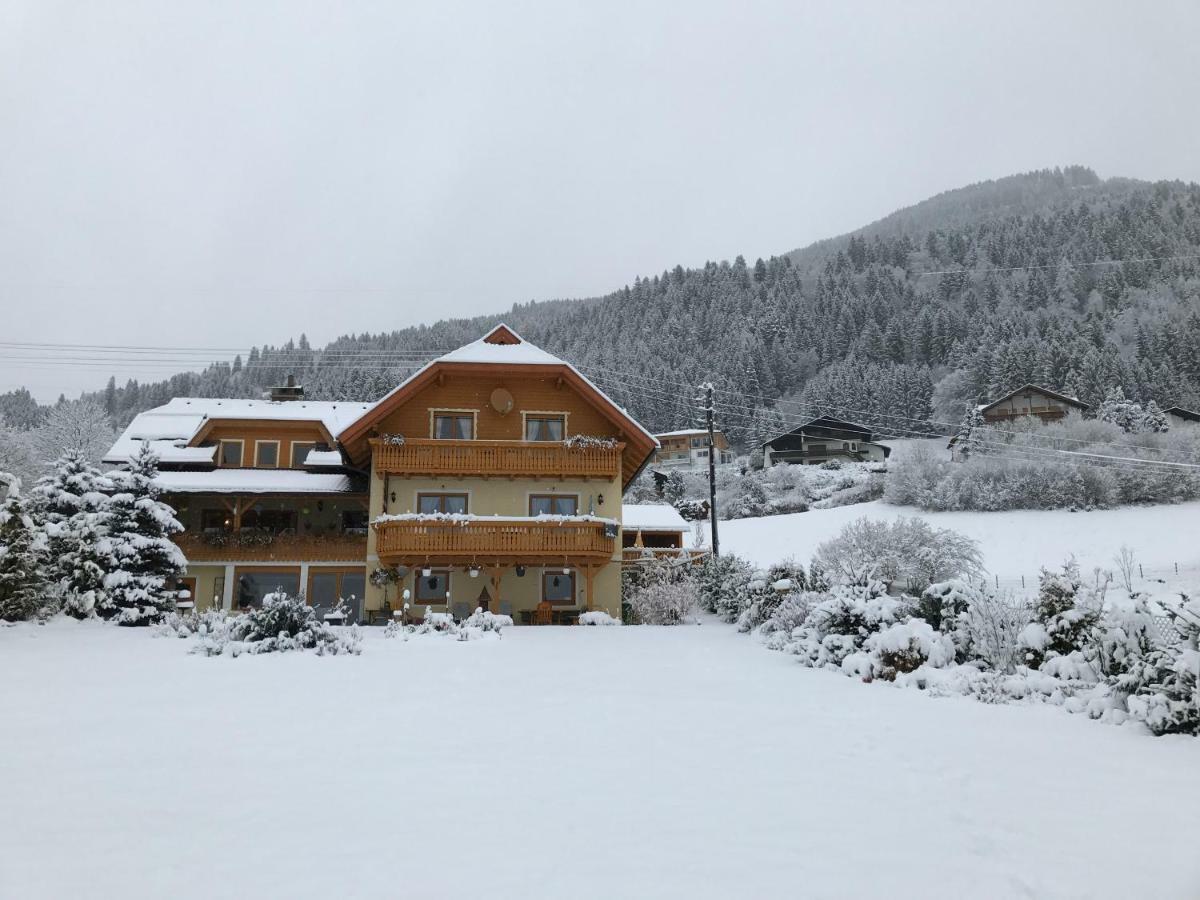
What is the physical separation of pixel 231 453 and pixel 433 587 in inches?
413

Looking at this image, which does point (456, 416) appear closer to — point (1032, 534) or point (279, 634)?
point (279, 634)

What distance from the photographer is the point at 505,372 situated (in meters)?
26.0

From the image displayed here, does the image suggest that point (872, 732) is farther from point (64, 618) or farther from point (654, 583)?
point (64, 618)

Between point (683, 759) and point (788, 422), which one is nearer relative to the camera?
point (683, 759)

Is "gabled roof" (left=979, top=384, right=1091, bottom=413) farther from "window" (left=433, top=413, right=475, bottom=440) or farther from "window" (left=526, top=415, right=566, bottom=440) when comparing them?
"window" (left=433, top=413, right=475, bottom=440)

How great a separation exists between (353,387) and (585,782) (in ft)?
250

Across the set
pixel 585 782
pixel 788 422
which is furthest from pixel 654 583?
pixel 788 422

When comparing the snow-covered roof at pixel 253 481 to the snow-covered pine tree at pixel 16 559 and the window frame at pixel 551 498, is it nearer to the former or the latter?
the window frame at pixel 551 498

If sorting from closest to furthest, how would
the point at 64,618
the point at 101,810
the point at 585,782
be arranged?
the point at 101,810
the point at 585,782
the point at 64,618

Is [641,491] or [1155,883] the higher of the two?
[641,491]

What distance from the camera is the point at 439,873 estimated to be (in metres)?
4.12

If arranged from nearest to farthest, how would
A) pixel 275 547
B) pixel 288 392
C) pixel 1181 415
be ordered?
pixel 275 547
pixel 288 392
pixel 1181 415

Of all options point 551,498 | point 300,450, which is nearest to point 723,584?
point 551,498

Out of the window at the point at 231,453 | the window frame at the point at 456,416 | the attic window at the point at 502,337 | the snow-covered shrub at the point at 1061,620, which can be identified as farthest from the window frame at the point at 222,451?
the snow-covered shrub at the point at 1061,620
